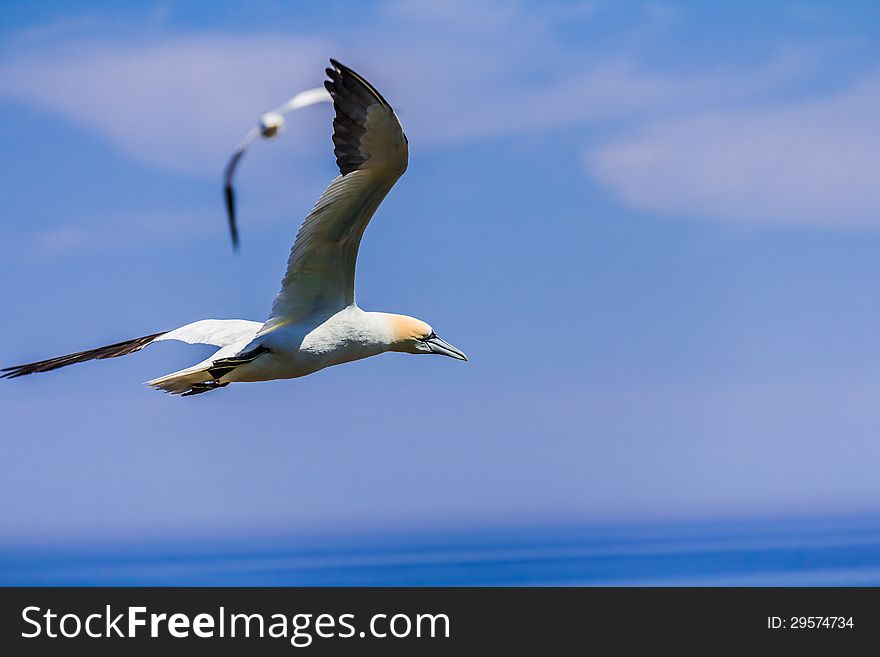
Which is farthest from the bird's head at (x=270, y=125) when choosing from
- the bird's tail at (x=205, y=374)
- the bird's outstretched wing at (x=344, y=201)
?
the bird's tail at (x=205, y=374)

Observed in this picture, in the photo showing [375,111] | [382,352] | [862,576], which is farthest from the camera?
[862,576]

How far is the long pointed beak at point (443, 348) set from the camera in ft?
53.5

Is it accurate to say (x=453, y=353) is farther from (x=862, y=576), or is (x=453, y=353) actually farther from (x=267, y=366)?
(x=862, y=576)

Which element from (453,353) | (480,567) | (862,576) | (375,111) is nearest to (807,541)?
(480,567)

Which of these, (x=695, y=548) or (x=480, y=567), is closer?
(x=480, y=567)

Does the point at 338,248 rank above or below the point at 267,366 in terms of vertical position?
above

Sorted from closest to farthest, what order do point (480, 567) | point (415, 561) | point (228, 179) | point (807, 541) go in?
point (228, 179)
point (480, 567)
point (807, 541)
point (415, 561)

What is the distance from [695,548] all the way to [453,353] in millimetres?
44433

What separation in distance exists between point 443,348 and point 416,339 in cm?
50

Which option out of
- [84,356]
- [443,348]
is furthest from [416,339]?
[84,356]

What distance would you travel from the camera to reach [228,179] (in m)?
11.4

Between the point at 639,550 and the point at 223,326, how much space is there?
153ft

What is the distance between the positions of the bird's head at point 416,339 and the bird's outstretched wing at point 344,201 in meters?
0.95

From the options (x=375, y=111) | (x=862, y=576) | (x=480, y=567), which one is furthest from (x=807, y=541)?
(x=375, y=111)
